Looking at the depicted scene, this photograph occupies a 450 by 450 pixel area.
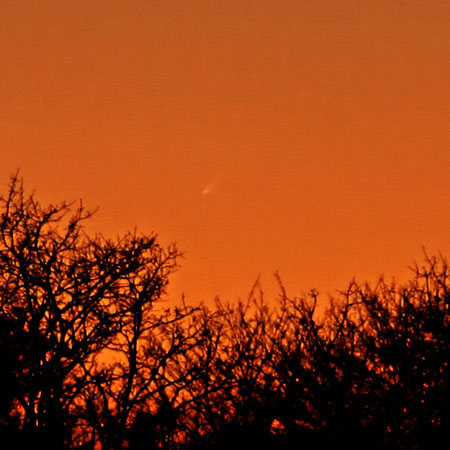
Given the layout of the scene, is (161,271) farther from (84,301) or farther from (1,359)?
(1,359)

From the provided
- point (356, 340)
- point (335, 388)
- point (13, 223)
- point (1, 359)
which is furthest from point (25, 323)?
point (356, 340)

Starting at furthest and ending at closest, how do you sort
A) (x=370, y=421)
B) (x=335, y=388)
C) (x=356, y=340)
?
(x=356, y=340)
(x=335, y=388)
(x=370, y=421)

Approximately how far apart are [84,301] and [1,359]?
10.5 ft

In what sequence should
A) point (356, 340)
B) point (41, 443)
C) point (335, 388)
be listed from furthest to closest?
point (356, 340) → point (335, 388) → point (41, 443)

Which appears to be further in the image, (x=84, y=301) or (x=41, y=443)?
(x=84, y=301)

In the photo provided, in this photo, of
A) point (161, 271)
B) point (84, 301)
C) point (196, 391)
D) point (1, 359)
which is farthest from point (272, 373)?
point (1, 359)

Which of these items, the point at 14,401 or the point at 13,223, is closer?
the point at 14,401

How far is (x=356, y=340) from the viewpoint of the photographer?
29.5 m

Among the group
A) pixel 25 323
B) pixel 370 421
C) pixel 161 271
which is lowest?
pixel 370 421

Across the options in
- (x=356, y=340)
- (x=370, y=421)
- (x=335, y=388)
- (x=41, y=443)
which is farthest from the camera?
(x=356, y=340)

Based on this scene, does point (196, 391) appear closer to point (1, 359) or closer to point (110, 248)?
point (110, 248)

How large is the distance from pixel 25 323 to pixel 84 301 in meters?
1.89

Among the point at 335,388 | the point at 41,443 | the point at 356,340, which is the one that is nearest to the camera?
the point at 41,443

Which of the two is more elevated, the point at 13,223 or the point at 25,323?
the point at 13,223
